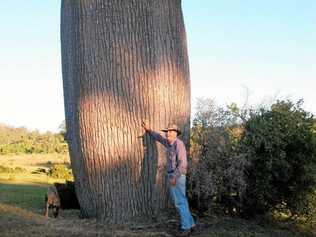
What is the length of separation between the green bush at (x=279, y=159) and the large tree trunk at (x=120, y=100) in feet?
5.14

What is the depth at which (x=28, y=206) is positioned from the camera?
39.1 ft

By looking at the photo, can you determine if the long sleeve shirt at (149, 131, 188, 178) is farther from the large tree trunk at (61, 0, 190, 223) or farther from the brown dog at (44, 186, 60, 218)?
the brown dog at (44, 186, 60, 218)

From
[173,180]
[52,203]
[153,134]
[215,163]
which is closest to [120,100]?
[153,134]

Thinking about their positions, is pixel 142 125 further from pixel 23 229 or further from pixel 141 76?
pixel 23 229

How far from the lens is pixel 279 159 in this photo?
10.1 m

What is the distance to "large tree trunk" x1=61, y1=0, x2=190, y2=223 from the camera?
9883mm

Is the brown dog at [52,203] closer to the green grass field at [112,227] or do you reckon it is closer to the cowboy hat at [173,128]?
the green grass field at [112,227]

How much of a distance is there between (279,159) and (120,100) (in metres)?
3.11

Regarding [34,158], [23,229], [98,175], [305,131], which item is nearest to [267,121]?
[305,131]

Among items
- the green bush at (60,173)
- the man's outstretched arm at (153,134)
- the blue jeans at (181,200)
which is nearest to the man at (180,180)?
the blue jeans at (181,200)

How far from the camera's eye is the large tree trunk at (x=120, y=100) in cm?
988

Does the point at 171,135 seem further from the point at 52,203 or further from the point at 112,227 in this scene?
the point at 52,203

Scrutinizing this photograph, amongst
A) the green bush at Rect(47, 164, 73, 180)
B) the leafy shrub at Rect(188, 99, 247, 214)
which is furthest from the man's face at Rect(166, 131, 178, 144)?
the green bush at Rect(47, 164, 73, 180)

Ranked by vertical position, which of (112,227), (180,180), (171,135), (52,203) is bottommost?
(112,227)
